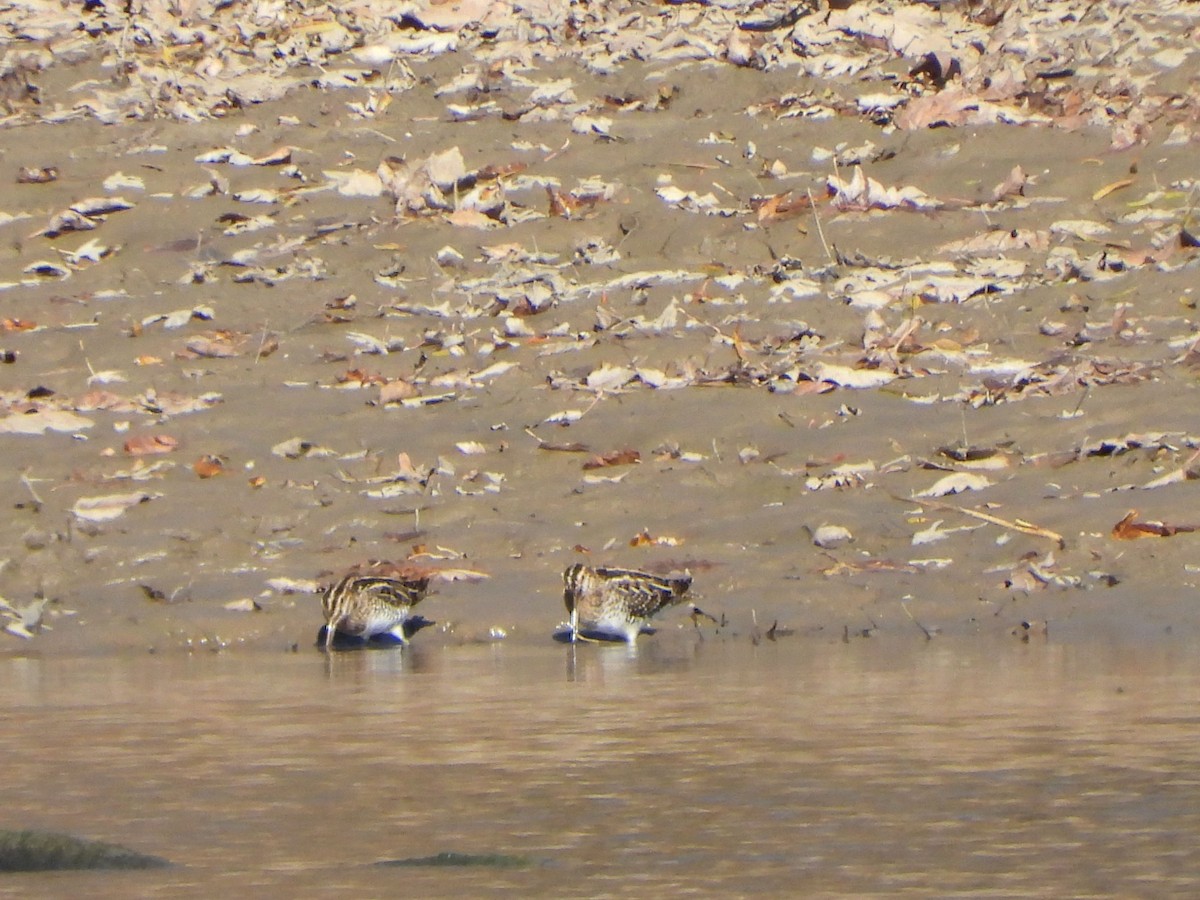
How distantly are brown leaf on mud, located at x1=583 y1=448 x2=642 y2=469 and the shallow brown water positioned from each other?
7.78 feet

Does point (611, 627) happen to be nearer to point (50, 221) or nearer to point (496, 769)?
point (496, 769)

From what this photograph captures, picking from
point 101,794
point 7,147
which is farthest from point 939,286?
point 101,794

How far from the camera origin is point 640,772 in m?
5.10

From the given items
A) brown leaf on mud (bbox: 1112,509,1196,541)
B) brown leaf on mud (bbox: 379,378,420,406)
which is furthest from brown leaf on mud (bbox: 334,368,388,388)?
brown leaf on mud (bbox: 1112,509,1196,541)

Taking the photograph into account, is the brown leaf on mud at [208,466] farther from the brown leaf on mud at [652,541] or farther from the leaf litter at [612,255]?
the brown leaf on mud at [652,541]

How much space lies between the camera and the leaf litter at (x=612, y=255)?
9.95 meters

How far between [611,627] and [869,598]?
0.98m

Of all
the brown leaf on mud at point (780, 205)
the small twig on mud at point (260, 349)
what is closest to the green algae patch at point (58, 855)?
the small twig on mud at point (260, 349)

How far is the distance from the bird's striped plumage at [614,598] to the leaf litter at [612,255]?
2.31 feet

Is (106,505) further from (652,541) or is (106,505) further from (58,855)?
(58,855)

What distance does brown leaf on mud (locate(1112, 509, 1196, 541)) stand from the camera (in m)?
8.59

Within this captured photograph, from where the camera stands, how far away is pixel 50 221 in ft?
45.0

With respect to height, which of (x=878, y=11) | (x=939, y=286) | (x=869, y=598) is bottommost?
(x=869, y=598)

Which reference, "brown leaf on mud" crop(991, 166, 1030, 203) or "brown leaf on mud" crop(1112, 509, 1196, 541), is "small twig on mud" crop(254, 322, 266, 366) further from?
"brown leaf on mud" crop(1112, 509, 1196, 541)
